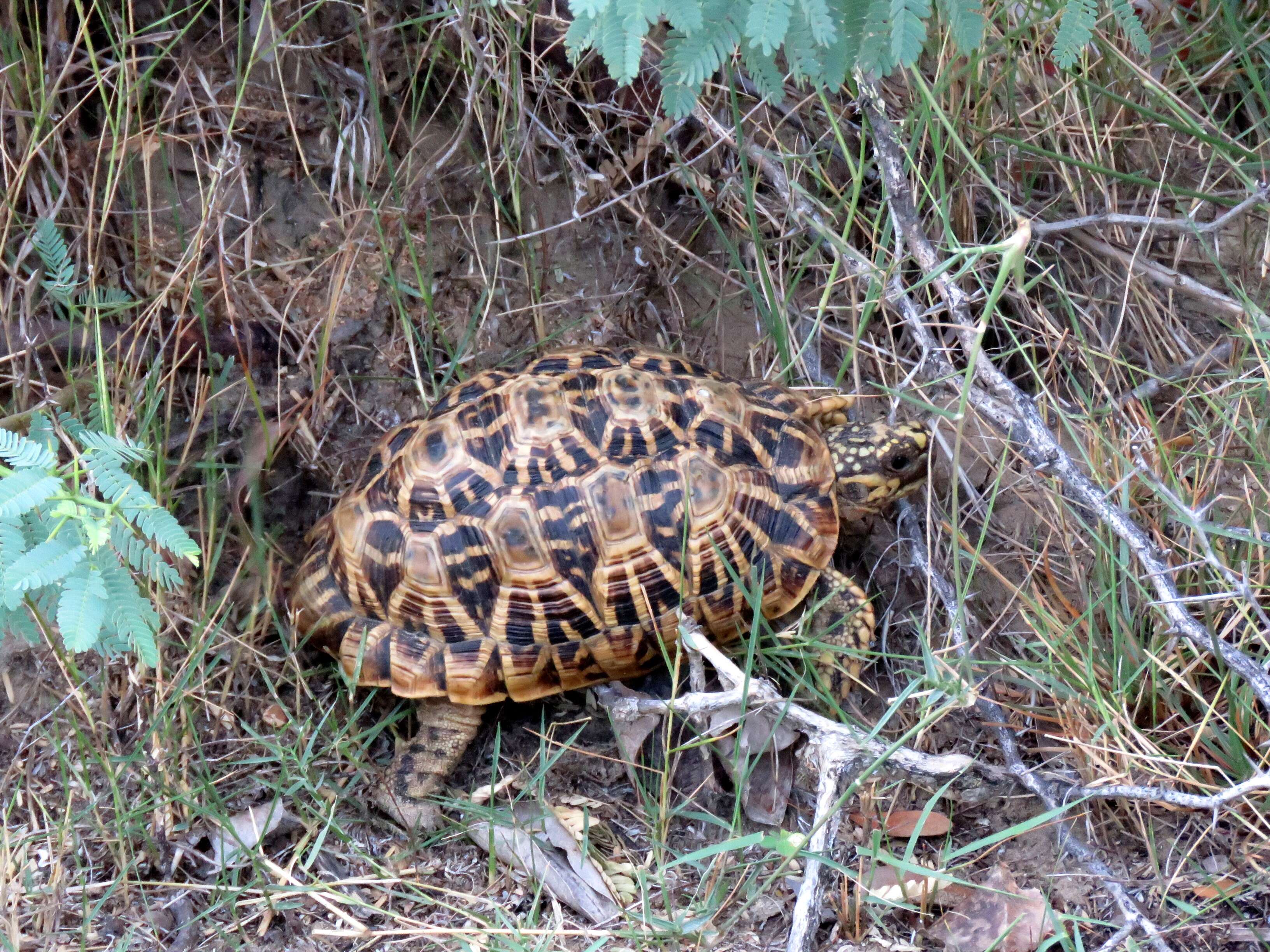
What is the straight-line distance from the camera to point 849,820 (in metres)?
2.54

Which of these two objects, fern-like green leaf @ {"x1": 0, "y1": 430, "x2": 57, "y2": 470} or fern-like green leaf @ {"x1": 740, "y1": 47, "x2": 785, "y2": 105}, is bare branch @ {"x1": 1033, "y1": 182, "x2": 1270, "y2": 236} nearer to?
fern-like green leaf @ {"x1": 740, "y1": 47, "x2": 785, "y2": 105}

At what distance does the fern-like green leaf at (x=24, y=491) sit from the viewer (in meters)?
1.88

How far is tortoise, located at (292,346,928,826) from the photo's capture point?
8.73 ft

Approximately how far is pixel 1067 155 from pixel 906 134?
0.50m

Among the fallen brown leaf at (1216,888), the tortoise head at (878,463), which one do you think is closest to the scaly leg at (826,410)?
the tortoise head at (878,463)

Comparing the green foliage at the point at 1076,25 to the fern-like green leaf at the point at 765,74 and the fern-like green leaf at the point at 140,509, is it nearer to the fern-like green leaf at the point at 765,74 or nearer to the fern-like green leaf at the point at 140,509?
the fern-like green leaf at the point at 765,74

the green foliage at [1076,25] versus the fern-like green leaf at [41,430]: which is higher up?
the green foliage at [1076,25]

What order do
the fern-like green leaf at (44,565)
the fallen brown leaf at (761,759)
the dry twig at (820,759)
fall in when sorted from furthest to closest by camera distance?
the fallen brown leaf at (761,759) < the dry twig at (820,759) < the fern-like green leaf at (44,565)

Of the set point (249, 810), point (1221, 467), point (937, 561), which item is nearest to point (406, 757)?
point (249, 810)

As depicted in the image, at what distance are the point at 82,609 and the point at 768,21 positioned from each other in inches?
69.8

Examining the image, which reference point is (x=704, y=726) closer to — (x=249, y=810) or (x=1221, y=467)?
(x=249, y=810)

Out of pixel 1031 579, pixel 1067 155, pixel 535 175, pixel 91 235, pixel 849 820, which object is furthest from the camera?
pixel 535 175

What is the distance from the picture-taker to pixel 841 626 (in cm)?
277

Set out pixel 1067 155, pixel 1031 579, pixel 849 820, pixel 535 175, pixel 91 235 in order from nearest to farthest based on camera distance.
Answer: pixel 849 820 < pixel 1031 579 < pixel 91 235 < pixel 1067 155 < pixel 535 175
